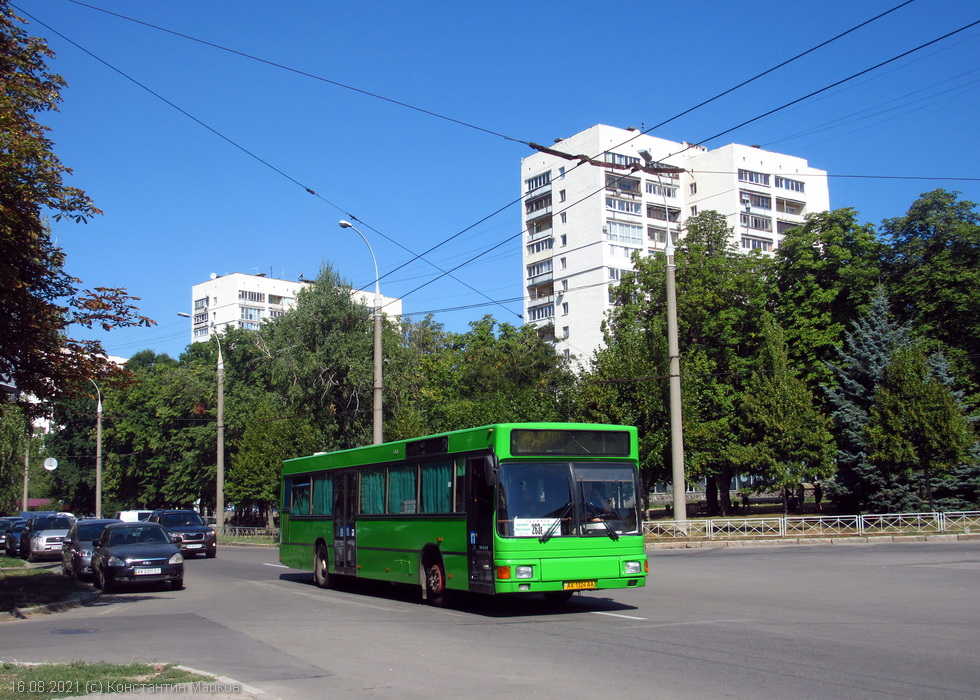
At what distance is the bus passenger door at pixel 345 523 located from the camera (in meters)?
18.6

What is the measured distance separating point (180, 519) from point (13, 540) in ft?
43.6

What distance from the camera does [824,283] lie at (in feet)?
164

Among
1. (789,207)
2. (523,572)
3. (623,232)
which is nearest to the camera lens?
(523,572)

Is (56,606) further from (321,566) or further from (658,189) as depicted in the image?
(658,189)

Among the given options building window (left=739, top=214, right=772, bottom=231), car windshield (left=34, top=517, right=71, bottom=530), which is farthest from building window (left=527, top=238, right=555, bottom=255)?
car windshield (left=34, top=517, right=71, bottom=530)

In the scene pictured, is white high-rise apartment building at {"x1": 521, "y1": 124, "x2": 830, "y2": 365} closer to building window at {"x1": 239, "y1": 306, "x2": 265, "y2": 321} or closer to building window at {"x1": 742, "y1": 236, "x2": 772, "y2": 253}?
building window at {"x1": 742, "y1": 236, "x2": 772, "y2": 253}

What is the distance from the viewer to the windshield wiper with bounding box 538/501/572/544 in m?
13.2

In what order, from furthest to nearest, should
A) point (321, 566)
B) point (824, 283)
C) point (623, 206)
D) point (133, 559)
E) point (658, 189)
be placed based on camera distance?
point (658, 189) < point (623, 206) < point (824, 283) < point (321, 566) < point (133, 559)

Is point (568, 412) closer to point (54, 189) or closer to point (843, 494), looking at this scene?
point (843, 494)

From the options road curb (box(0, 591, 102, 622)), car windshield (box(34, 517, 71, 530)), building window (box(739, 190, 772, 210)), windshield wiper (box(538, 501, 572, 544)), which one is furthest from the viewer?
building window (box(739, 190, 772, 210))

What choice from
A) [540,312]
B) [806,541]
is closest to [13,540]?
[806,541]

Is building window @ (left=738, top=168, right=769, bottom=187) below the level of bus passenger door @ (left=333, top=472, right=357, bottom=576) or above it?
above

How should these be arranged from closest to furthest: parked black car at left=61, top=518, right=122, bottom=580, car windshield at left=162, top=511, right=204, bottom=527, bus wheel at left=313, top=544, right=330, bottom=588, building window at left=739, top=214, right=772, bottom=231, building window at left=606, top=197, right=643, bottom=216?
1. bus wheel at left=313, top=544, right=330, bottom=588
2. parked black car at left=61, top=518, right=122, bottom=580
3. car windshield at left=162, top=511, right=204, bottom=527
4. building window at left=606, top=197, right=643, bottom=216
5. building window at left=739, top=214, right=772, bottom=231

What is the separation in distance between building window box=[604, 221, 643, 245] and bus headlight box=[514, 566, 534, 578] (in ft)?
218
